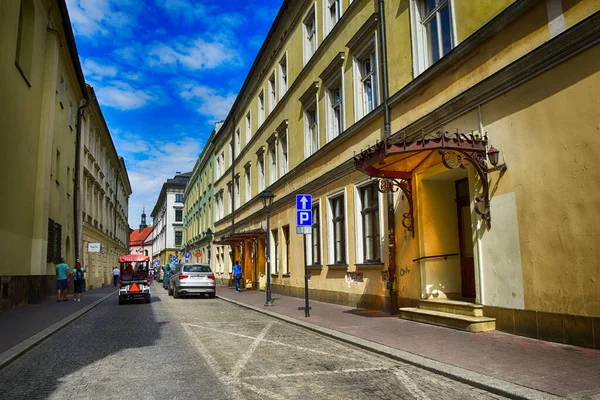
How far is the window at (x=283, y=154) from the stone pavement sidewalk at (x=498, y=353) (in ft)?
43.1

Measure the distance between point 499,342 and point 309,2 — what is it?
16.4 metres

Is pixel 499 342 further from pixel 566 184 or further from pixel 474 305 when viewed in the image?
pixel 566 184

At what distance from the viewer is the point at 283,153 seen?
2402 centimetres

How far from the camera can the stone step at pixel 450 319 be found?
8922mm

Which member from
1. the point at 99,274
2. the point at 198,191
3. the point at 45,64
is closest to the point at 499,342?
the point at 45,64

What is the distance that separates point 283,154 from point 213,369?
17917 millimetres

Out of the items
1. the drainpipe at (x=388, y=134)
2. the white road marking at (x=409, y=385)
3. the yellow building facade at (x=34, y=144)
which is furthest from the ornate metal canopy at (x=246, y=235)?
the white road marking at (x=409, y=385)

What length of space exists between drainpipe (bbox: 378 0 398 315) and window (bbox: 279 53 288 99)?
10747 mm

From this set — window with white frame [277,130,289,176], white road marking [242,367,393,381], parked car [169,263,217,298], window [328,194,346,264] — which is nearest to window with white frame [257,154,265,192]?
window with white frame [277,130,289,176]

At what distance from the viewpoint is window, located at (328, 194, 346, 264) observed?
16487mm

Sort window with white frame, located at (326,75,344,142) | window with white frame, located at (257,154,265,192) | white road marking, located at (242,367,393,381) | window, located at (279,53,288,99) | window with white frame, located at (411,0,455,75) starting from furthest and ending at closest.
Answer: window with white frame, located at (257,154,265,192)
window, located at (279,53,288,99)
window with white frame, located at (326,75,344,142)
window with white frame, located at (411,0,455,75)
white road marking, located at (242,367,393,381)

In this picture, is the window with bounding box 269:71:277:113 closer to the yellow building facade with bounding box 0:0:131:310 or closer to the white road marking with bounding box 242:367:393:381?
the yellow building facade with bounding box 0:0:131:310

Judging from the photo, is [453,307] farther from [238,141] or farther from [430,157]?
[238,141]

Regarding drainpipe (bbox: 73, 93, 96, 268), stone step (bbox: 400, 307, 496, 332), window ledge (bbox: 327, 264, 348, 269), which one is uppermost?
drainpipe (bbox: 73, 93, 96, 268)
